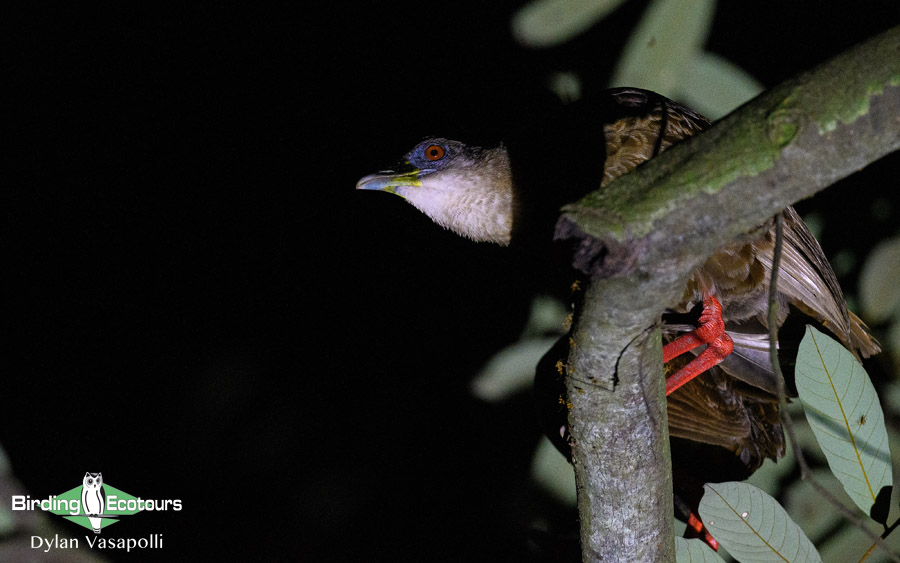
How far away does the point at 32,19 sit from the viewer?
2.98m

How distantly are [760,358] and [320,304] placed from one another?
2139mm

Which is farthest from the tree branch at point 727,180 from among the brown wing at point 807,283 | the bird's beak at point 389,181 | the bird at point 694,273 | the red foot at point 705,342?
the bird's beak at point 389,181

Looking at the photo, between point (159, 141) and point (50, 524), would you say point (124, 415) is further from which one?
point (159, 141)

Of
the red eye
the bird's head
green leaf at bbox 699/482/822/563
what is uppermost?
the red eye

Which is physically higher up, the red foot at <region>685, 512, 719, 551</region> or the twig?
the twig

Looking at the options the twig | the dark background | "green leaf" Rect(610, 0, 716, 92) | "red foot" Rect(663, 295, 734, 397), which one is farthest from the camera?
the dark background

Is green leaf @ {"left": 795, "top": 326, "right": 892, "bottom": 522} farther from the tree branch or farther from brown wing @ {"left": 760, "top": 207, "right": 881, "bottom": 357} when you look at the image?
brown wing @ {"left": 760, "top": 207, "right": 881, "bottom": 357}

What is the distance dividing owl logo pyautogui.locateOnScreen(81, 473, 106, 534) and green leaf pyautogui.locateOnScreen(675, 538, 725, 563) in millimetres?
2525

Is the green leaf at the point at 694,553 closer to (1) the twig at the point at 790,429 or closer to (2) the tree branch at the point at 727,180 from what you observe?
(1) the twig at the point at 790,429

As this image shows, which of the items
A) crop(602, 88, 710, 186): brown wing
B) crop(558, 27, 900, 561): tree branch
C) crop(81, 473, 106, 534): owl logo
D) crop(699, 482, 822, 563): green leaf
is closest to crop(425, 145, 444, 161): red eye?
crop(602, 88, 710, 186): brown wing

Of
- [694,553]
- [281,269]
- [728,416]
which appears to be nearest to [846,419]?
[694,553]

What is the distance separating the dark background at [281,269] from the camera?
3.08 m

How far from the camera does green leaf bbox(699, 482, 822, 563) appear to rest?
4.27 ft

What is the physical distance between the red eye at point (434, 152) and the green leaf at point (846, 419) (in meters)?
1.43
